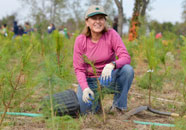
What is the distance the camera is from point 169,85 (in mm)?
3900

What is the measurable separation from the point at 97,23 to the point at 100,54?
0.29m

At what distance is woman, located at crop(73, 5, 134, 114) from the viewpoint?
2334mm

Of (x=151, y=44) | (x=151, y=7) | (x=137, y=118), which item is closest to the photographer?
(x=137, y=118)

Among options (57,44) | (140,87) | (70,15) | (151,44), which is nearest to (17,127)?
(57,44)

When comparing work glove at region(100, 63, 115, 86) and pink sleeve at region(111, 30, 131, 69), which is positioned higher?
pink sleeve at region(111, 30, 131, 69)

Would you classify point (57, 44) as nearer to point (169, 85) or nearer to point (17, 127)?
point (17, 127)

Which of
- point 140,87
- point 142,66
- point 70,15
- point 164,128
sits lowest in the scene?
point 164,128

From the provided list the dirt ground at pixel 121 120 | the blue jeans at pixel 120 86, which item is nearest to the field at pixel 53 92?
the dirt ground at pixel 121 120

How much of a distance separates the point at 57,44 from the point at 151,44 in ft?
3.33

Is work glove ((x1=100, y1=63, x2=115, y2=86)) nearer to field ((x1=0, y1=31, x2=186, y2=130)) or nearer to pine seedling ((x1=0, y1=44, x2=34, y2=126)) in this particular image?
field ((x1=0, y1=31, x2=186, y2=130))

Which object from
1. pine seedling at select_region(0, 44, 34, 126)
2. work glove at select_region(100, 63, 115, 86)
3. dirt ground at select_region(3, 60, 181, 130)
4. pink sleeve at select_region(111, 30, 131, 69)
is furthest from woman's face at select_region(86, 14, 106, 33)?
dirt ground at select_region(3, 60, 181, 130)

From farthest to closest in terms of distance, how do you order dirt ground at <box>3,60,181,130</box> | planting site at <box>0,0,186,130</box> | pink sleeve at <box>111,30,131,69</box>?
pink sleeve at <box>111,30,131,69</box>, dirt ground at <box>3,60,181,130</box>, planting site at <box>0,0,186,130</box>

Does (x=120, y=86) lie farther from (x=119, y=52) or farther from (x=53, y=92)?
(x=53, y=92)

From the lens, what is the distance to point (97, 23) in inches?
92.4
